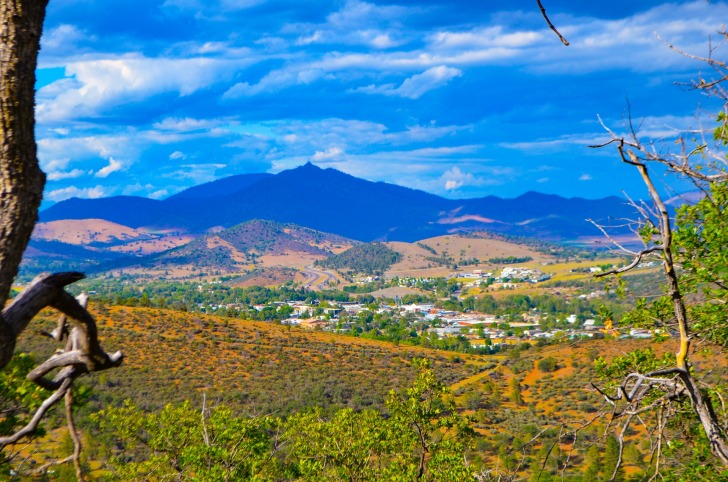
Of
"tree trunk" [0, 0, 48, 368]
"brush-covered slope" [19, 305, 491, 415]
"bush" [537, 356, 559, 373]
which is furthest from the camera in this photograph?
"bush" [537, 356, 559, 373]

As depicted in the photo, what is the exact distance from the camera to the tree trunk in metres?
2.69

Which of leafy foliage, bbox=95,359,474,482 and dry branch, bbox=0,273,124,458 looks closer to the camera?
dry branch, bbox=0,273,124,458

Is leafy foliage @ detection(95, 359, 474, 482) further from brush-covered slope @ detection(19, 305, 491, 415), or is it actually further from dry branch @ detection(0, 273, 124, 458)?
brush-covered slope @ detection(19, 305, 491, 415)

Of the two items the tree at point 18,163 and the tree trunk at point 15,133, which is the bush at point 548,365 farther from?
the tree trunk at point 15,133

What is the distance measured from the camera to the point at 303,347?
188 ft

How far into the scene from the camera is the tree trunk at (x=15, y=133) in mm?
2689

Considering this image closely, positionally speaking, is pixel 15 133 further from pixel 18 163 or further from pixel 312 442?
pixel 312 442

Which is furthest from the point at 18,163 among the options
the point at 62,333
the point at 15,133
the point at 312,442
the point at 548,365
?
the point at 548,365

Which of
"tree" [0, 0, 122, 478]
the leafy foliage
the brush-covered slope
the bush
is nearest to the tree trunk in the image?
"tree" [0, 0, 122, 478]

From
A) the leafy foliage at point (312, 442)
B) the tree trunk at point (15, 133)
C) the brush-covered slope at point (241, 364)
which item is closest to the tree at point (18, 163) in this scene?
the tree trunk at point (15, 133)

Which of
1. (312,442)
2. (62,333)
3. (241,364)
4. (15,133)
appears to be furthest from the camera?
(241,364)

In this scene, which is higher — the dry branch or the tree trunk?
the tree trunk

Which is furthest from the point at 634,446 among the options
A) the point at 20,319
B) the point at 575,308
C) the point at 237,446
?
the point at 575,308

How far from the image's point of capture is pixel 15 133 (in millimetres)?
2717
